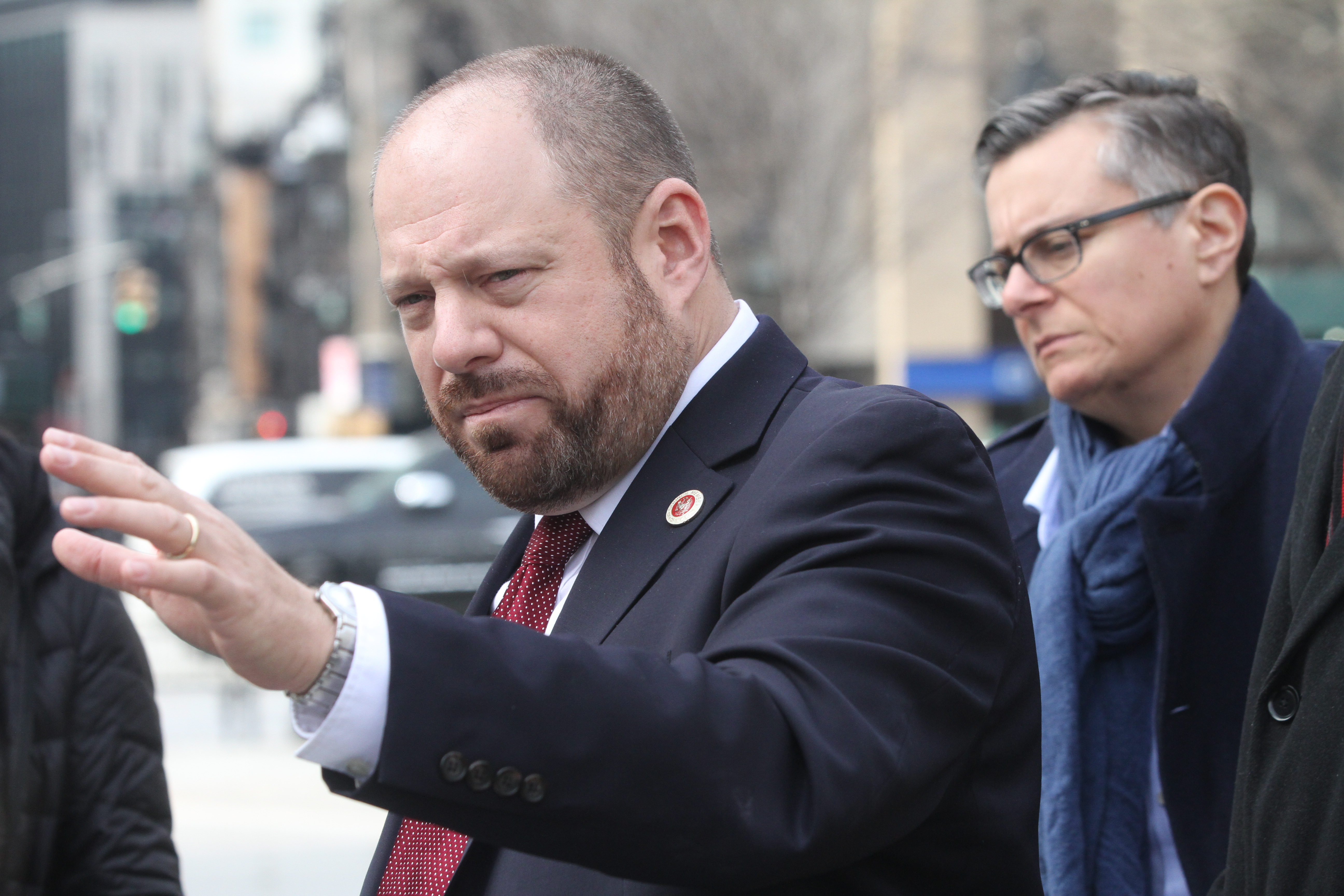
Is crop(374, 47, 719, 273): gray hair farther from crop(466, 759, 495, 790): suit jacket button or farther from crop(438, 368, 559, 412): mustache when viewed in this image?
crop(466, 759, 495, 790): suit jacket button

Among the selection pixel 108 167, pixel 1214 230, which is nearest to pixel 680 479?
pixel 1214 230

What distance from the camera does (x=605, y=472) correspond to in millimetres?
1965

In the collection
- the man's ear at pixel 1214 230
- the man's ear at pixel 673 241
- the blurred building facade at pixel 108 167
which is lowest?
the man's ear at pixel 1214 230

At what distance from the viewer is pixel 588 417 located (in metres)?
1.93

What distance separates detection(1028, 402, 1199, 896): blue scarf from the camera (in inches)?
108

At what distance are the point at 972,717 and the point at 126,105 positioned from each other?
102 metres

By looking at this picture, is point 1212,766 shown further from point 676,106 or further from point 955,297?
point 955,297

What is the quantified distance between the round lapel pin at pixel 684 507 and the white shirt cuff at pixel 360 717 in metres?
0.56

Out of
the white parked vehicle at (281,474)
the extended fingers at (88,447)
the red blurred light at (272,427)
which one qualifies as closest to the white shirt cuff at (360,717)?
the extended fingers at (88,447)

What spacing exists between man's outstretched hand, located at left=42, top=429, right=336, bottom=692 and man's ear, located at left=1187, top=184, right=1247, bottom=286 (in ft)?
7.17

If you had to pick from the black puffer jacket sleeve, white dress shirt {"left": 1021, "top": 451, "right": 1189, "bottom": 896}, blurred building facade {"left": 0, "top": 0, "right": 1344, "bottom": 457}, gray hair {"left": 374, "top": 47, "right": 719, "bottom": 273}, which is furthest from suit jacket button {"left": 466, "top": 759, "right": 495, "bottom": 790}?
blurred building facade {"left": 0, "top": 0, "right": 1344, "bottom": 457}

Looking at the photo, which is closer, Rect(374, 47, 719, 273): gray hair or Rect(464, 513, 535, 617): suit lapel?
Rect(374, 47, 719, 273): gray hair

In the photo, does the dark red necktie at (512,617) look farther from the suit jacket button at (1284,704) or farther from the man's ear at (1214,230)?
the man's ear at (1214,230)

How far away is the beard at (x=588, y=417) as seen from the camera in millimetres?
1923
